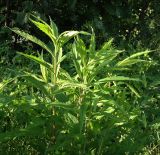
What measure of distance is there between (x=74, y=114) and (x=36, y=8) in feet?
11.0

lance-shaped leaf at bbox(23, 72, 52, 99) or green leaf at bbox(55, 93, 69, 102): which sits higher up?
lance-shaped leaf at bbox(23, 72, 52, 99)

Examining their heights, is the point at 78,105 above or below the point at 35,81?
below

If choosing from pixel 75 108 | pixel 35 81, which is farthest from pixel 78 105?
pixel 35 81

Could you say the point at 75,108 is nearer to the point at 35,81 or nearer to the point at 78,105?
the point at 78,105

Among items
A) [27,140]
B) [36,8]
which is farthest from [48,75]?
[36,8]

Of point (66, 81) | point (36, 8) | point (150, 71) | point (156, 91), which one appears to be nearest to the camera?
point (66, 81)

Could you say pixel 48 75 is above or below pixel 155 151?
above

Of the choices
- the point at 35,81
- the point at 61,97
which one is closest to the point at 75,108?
the point at 61,97

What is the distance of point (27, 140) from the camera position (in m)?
3.41

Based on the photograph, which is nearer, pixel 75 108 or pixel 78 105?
pixel 75 108

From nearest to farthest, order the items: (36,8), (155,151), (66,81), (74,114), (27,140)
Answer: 1. (66,81)
2. (74,114)
3. (27,140)
4. (155,151)
5. (36,8)

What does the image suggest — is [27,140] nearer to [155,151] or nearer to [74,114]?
[74,114]

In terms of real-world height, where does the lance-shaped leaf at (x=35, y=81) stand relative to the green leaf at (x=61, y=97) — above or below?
above

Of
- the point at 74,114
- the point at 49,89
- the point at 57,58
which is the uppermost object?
the point at 57,58
